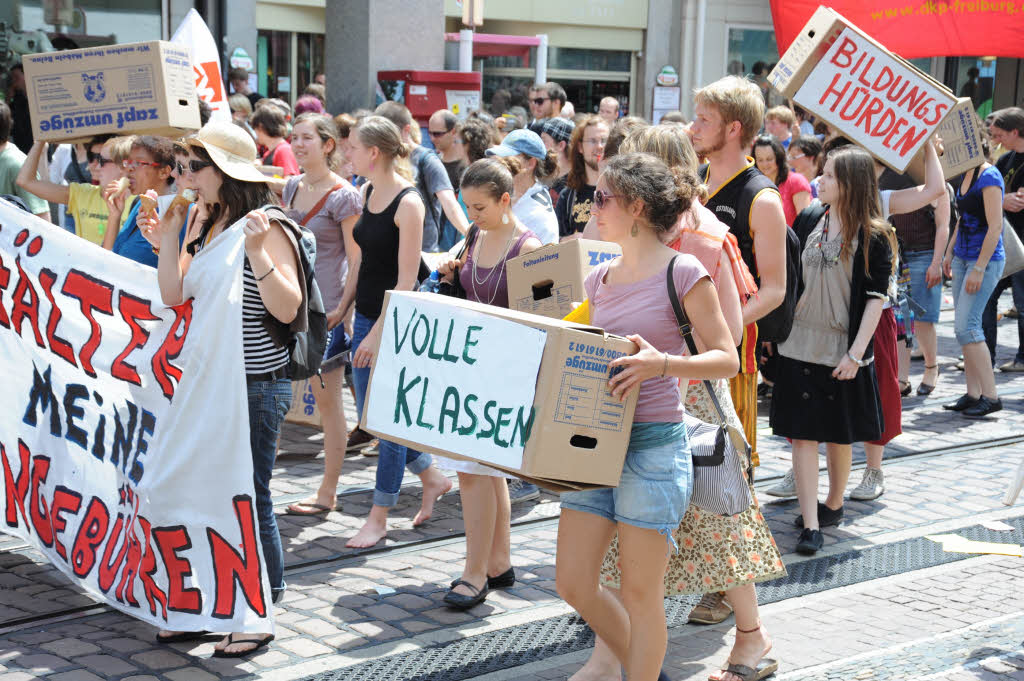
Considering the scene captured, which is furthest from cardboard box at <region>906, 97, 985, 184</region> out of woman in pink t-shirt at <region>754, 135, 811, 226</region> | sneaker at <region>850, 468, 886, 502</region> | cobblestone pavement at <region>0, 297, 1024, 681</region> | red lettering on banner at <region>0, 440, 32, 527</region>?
red lettering on banner at <region>0, 440, 32, 527</region>

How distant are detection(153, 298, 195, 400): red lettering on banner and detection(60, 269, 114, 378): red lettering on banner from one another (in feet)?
1.27

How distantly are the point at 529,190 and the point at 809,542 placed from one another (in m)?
2.38

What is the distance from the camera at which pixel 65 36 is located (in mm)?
14414

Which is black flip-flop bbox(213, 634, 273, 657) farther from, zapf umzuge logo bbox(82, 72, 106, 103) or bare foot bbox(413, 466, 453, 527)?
zapf umzuge logo bbox(82, 72, 106, 103)

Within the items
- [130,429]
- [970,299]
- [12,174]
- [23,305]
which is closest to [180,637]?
[130,429]

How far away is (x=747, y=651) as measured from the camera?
4516 mm

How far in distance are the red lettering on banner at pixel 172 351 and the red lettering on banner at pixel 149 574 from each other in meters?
0.50

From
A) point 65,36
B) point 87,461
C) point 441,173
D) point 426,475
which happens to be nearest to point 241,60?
point 65,36

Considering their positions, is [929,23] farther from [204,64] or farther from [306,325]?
[306,325]

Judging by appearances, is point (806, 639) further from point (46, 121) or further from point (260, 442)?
point (46, 121)

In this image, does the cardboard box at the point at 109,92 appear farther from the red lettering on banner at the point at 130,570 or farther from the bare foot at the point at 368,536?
the red lettering on banner at the point at 130,570

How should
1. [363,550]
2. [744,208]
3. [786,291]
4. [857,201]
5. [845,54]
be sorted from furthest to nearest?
1. [845,54]
2. [857,201]
3. [363,550]
4. [786,291]
5. [744,208]

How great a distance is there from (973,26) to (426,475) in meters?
8.79

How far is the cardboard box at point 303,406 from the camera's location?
7230 mm
